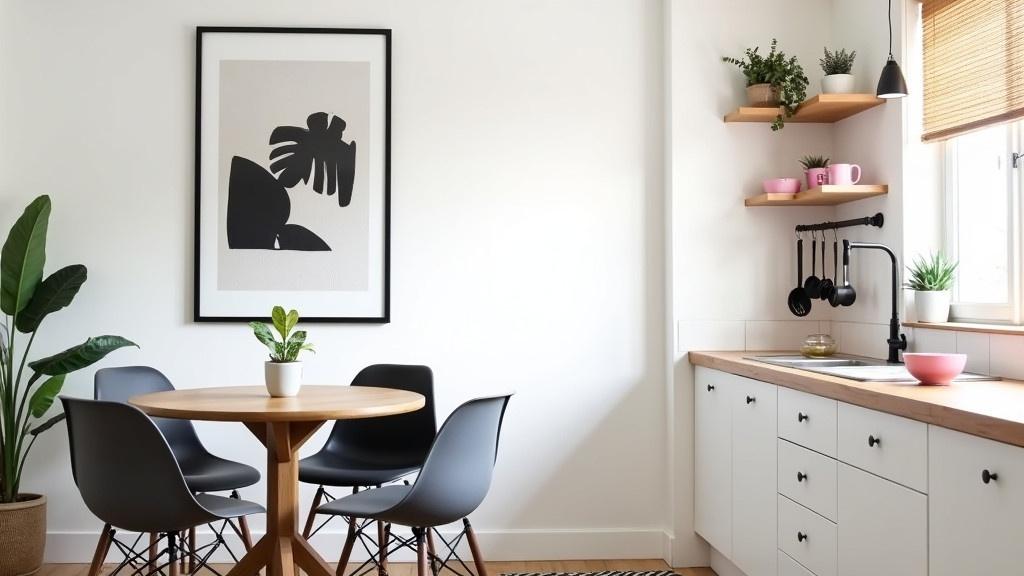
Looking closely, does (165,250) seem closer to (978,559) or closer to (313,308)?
(313,308)

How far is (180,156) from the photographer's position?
391cm

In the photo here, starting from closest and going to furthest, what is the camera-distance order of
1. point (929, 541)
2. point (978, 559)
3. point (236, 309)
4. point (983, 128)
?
point (978, 559)
point (929, 541)
point (983, 128)
point (236, 309)

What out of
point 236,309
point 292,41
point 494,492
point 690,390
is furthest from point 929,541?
point 292,41

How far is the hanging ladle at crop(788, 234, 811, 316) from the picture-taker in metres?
3.87

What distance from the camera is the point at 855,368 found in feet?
10.1

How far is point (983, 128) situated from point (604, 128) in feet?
5.11

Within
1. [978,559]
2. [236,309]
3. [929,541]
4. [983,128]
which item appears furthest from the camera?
[236,309]

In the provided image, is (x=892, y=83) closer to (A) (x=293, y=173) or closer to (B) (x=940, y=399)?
(B) (x=940, y=399)

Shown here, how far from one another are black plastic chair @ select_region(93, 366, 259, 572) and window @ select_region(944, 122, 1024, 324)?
2.62m

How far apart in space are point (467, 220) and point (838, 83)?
1605 millimetres

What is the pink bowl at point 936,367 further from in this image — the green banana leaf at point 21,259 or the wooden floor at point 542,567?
the green banana leaf at point 21,259

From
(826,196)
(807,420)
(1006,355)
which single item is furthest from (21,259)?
(1006,355)

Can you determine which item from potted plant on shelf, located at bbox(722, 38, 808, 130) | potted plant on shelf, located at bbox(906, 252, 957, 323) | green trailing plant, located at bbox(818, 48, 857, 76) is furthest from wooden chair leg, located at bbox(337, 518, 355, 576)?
green trailing plant, located at bbox(818, 48, 857, 76)

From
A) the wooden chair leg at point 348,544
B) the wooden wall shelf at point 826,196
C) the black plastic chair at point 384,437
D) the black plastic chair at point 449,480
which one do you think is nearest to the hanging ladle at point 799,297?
the wooden wall shelf at point 826,196
